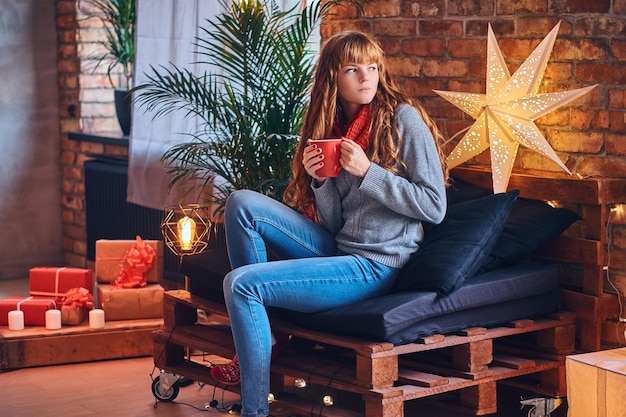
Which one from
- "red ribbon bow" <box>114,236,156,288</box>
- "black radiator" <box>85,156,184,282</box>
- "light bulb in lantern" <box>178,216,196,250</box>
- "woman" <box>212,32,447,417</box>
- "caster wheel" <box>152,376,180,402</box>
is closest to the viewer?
"woman" <box>212,32,447,417</box>

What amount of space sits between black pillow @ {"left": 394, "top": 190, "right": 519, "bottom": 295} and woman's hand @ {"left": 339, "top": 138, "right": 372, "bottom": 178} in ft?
1.05

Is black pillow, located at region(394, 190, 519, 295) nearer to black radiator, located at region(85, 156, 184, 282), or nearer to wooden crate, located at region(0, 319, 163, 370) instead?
wooden crate, located at region(0, 319, 163, 370)

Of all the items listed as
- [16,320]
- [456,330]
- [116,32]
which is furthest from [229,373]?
[116,32]

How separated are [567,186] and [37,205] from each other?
3782 millimetres

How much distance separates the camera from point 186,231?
4.17 metres

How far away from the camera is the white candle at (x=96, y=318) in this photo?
4246 millimetres

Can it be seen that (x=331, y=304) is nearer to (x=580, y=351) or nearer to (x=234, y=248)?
(x=234, y=248)

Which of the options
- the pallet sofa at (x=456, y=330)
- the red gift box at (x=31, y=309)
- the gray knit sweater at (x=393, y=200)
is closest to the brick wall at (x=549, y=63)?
the pallet sofa at (x=456, y=330)

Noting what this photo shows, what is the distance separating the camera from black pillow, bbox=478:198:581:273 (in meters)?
3.35

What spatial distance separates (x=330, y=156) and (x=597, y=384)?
973 millimetres

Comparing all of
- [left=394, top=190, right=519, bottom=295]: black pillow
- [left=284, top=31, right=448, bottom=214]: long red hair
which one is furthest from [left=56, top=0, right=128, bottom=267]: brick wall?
[left=394, top=190, right=519, bottom=295]: black pillow

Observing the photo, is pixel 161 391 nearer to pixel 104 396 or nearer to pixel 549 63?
pixel 104 396

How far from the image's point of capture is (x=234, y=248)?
3.26 meters

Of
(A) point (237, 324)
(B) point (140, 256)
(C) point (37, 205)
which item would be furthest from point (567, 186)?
(C) point (37, 205)
